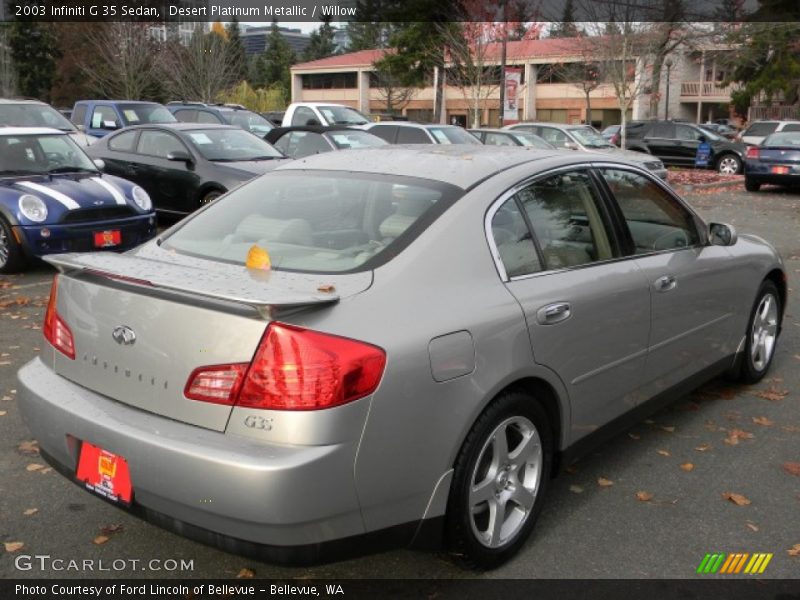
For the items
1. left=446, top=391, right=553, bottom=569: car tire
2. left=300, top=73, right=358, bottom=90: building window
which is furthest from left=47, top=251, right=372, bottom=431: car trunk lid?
left=300, top=73, right=358, bottom=90: building window

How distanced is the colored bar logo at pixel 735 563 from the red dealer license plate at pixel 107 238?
22.5 feet

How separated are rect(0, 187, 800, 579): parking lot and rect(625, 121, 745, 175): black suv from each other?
20700 mm

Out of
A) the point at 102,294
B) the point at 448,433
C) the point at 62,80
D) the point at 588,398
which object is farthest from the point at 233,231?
the point at 62,80

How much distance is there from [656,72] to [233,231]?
29643mm

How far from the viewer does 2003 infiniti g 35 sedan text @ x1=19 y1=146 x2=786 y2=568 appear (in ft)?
8.34

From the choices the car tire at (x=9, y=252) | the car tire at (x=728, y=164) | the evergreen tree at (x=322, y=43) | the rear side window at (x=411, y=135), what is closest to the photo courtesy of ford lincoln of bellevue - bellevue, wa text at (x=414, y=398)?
the car tire at (x=9, y=252)

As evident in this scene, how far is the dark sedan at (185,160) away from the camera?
10.8 meters

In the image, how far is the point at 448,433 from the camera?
9.15 ft

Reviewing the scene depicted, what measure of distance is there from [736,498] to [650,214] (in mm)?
1515

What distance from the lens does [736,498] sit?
379cm

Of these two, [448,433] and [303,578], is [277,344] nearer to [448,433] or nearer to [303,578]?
[448,433]

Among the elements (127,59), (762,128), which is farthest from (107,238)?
(127,59)

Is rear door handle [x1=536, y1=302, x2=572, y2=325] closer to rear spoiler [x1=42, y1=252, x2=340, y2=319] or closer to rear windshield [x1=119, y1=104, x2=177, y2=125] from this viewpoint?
rear spoiler [x1=42, y1=252, x2=340, y2=319]

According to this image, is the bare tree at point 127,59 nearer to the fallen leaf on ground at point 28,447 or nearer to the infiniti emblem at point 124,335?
the fallen leaf on ground at point 28,447
